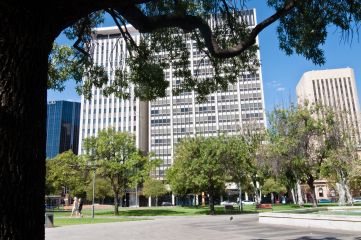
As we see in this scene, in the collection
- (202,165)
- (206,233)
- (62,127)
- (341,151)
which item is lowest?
(206,233)

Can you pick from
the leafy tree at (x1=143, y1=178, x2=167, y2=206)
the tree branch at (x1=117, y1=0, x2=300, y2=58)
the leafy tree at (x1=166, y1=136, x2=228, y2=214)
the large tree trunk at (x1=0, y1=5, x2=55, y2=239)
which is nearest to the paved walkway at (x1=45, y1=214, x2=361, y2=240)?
the tree branch at (x1=117, y1=0, x2=300, y2=58)

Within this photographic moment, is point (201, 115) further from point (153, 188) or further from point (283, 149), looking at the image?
point (283, 149)

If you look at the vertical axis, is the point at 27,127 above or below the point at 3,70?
below

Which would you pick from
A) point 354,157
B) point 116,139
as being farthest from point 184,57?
point 354,157

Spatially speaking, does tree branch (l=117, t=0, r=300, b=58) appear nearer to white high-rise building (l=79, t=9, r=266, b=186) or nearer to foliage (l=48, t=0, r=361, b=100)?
foliage (l=48, t=0, r=361, b=100)

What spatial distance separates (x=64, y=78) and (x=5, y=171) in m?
9.30

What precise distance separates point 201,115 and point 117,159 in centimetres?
7616

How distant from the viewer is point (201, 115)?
367ft

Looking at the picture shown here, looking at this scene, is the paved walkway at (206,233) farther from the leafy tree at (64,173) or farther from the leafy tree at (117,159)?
the leafy tree at (64,173)

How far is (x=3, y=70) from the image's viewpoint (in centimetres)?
246

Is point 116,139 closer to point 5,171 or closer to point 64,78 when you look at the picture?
point 64,78

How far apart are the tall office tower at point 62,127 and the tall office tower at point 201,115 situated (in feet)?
180

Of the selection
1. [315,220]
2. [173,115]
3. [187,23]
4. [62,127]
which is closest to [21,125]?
[187,23]

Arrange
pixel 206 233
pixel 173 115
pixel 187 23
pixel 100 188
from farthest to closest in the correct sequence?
1. pixel 173 115
2. pixel 100 188
3. pixel 206 233
4. pixel 187 23
